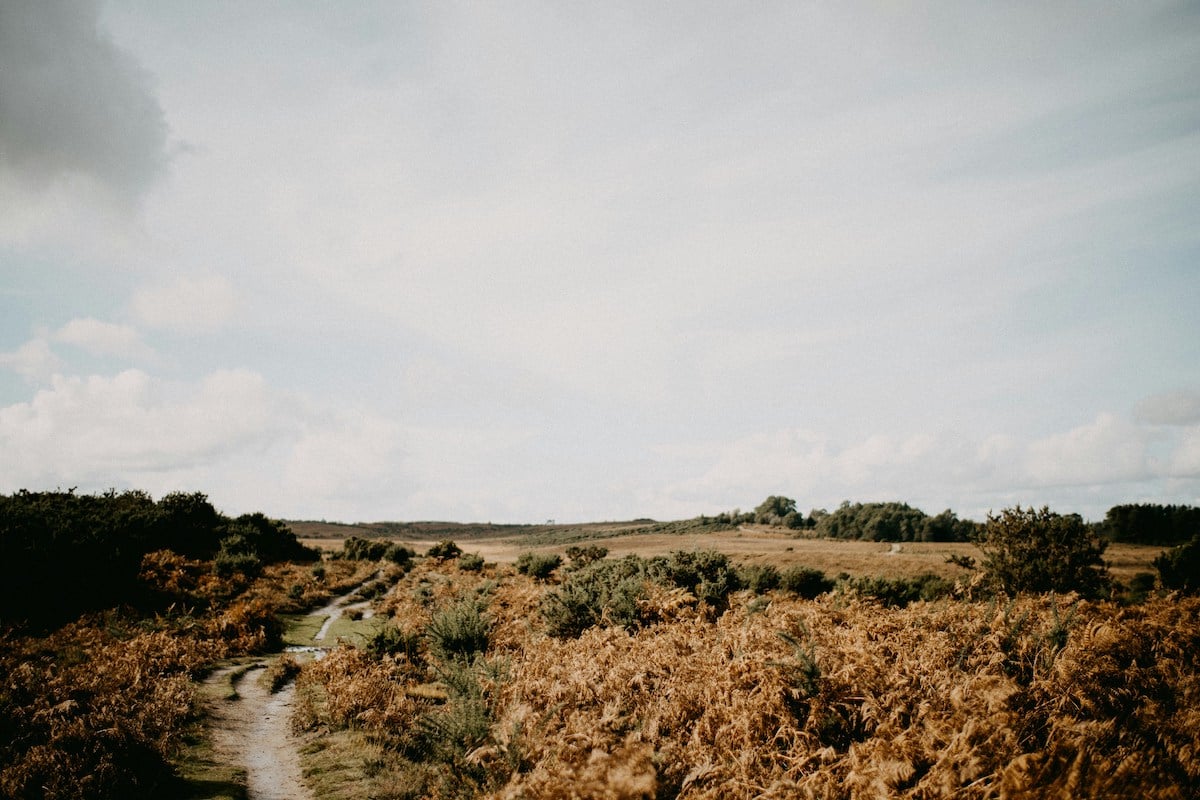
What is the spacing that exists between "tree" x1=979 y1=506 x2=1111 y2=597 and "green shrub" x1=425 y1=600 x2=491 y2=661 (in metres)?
16.6

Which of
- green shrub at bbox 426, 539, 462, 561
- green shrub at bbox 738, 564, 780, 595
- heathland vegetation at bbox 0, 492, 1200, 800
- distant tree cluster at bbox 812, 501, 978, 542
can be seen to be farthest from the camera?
distant tree cluster at bbox 812, 501, 978, 542

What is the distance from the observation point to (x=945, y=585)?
2908cm

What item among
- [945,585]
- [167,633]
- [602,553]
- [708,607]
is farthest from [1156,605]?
[602,553]

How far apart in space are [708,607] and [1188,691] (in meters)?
7.81

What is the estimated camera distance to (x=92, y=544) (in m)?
20.1

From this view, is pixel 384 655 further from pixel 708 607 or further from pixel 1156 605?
pixel 1156 605

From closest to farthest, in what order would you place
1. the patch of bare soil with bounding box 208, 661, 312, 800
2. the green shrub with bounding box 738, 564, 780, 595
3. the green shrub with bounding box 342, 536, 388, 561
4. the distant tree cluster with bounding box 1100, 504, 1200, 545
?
the patch of bare soil with bounding box 208, 661, 312, 800, the green shrub with bounding box 738, 564, 780, 595, the green shrub with bounding box 342, 536, 388, 561, the distant tree cluster with bounding box 1100, 504, 1200, 545

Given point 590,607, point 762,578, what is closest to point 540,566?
point 762,578

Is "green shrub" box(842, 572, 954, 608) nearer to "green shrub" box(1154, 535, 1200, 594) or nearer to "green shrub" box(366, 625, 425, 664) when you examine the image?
"green shrub" box(1154, 535, 1200, 594)

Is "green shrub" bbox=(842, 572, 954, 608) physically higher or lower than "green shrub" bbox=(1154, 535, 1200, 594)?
lower

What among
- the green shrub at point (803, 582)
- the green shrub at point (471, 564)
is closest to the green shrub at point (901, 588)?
the green shrub at point (803, 582)

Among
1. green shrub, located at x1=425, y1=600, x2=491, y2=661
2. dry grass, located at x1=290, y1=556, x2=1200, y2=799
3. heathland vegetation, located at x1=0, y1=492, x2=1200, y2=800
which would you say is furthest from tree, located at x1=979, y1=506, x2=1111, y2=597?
green shrub, located at x1=425, y1=600, x2=491, y2=661

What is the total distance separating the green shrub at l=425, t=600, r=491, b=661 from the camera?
41.5 ft

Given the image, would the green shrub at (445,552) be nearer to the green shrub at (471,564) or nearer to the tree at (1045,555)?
the green shrub at (471,564)
